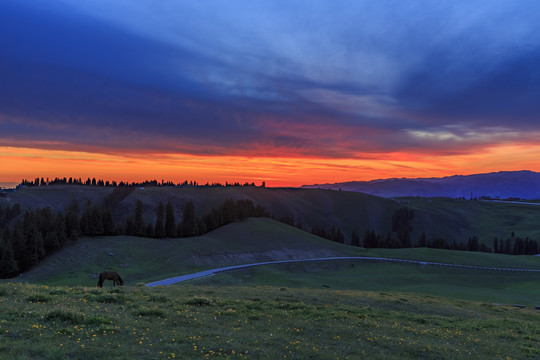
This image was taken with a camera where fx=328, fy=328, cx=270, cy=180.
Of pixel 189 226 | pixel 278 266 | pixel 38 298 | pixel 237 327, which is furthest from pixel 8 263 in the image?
pixel 237 327

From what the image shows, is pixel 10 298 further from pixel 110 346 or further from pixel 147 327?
pixel 110 346

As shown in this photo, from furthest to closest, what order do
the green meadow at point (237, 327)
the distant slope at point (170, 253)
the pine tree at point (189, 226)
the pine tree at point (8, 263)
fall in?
the pine tree at point (189, 226) < the pine tree at point (8, 263) < the distant slope at point (170, 253) < the green meadow at point (237, 327)

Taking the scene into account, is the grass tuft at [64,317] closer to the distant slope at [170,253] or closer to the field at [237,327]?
the field at [237,327]

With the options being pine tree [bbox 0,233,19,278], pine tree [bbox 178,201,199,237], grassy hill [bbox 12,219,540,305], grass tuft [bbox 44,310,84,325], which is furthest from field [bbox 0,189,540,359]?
pine tree [bbox 178,201,199,237]

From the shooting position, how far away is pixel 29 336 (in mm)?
13898

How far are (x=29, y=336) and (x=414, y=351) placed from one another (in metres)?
19.2

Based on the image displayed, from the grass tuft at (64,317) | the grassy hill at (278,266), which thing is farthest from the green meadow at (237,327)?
the grassy hill at (278,266)

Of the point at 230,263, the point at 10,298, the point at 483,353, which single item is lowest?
the point at 230,263

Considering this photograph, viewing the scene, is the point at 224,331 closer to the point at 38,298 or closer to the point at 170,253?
the point at 38,298

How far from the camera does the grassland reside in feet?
45.4

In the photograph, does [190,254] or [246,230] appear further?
[246,230]

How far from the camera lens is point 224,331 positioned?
18.1 meters

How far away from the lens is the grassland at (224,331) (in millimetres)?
13828

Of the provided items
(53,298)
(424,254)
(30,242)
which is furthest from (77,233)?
(424,254)
